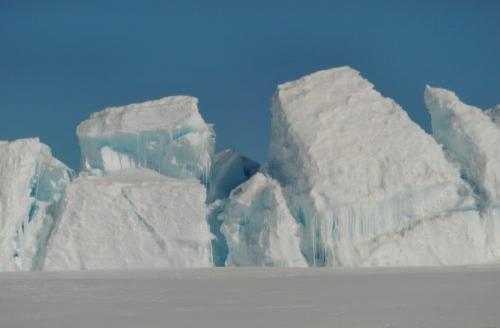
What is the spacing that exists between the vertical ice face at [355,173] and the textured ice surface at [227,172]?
9.99ft

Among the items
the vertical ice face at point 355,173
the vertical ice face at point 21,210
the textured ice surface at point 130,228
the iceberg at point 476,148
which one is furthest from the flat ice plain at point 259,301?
the vertical ice face at point 21,210

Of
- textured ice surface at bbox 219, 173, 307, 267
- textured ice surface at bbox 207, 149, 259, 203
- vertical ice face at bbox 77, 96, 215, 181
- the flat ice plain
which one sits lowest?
the flat ice plain

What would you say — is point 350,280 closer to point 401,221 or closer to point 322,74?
point 401,221

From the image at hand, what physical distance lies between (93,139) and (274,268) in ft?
29.1

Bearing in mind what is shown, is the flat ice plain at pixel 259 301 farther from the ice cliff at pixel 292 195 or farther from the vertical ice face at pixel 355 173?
the ice cliff at pixel 292 195

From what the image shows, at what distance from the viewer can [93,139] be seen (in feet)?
92.9

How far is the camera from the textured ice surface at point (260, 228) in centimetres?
2469

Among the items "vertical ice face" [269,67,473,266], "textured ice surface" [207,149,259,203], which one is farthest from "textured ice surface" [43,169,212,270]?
"vertical ice face" [269,67,473,266]

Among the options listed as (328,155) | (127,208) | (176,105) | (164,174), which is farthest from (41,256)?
(328,155)

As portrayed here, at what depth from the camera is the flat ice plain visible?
33.0 feet

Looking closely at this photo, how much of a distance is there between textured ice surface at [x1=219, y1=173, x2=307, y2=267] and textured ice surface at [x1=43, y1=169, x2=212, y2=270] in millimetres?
912

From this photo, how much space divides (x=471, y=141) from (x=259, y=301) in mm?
15406

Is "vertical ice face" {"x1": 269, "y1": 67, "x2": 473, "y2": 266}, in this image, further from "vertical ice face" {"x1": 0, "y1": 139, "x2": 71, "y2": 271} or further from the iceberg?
"vertical ice face" {"x1": 0, "y1": 139, "x2": 71, "y2": 271}

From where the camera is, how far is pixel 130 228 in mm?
25500
